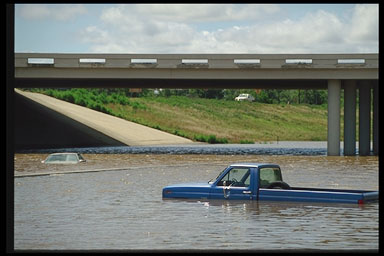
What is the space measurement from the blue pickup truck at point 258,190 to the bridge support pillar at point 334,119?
36480mm

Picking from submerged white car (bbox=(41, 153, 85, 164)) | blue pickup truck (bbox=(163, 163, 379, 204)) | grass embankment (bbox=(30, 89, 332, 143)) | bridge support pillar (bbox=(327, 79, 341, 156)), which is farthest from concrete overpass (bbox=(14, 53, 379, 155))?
grass embankment (bbox=(30, 89, 332, 143))

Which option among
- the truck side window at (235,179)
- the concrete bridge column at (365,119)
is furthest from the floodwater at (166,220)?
the concrete bridge column at (365,119)

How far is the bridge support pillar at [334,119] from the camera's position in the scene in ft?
200

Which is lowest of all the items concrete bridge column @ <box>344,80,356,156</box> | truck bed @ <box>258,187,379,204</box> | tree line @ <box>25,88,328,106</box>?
truck bed @ <box>258,187,379,204</box>

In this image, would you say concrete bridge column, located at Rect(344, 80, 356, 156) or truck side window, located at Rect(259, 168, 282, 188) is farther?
concrete bridge column, located at Rect(344, 80, 356, 156)

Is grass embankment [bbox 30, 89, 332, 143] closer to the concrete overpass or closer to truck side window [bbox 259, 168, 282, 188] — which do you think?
the concrete overpass

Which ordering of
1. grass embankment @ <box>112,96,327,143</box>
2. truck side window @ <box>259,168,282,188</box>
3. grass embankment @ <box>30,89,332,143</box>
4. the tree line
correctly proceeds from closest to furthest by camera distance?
truck side window @ <box>259,168,282,188</box>
grass embankment @ <box>30,89,332,143</box>
grass embankment @ <box>112,96,327,143</box>
the tree line

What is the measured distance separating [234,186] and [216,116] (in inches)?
4608

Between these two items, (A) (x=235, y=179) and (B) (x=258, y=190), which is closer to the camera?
(B) (x=258, y=190)

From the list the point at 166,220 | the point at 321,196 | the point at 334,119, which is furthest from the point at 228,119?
the point at 166,220

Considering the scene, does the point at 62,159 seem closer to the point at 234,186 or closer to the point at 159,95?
the point at 234,186

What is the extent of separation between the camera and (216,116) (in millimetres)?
141750

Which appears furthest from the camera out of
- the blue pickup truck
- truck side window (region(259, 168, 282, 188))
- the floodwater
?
truck side window (region(259, 168, 282, 188))

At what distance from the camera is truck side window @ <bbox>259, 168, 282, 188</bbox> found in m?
24.5
